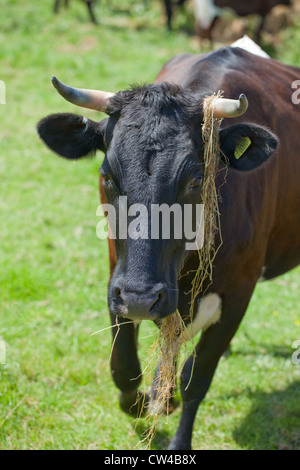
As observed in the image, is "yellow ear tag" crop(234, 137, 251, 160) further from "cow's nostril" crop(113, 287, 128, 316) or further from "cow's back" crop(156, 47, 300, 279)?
"cow's nostril" crop(113, 287, 128, 316)

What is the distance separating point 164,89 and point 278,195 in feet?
4.81

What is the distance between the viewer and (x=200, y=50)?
49.5ft

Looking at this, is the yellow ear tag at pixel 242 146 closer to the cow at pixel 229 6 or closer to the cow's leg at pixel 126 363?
the cow's leg at pixel 126 363

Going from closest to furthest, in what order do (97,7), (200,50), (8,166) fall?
1. (8,166)
2. (200,50)
3. (97,7)

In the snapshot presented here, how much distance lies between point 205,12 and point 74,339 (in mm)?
12410

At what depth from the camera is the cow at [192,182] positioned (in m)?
3.04

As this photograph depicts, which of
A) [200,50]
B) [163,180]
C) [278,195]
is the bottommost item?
[200,50]

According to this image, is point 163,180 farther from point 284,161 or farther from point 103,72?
point 103,72

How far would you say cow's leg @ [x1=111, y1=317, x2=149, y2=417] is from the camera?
4.02 metres

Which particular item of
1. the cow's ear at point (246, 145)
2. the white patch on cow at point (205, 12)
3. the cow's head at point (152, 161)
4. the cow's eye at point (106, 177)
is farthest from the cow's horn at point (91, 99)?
the white patch on cow at point (205, 12)

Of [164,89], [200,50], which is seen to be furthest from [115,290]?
[200,50]

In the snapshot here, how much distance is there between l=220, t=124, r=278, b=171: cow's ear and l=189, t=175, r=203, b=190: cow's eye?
305 mm

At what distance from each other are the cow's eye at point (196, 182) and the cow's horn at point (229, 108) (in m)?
0.33

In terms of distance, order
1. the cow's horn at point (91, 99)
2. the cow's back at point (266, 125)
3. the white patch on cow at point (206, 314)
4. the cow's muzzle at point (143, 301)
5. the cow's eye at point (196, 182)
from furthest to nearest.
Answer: the cow's back at point (266, 125), the white patch on cow at point (206, 314), the cow's horn at point (91, 99), the cow's eye at point (196, 182), the cow's muzzle at point (143, 301)
